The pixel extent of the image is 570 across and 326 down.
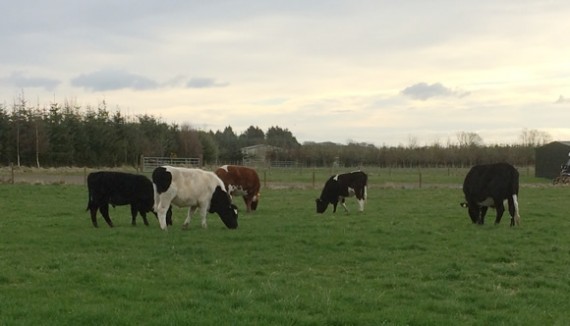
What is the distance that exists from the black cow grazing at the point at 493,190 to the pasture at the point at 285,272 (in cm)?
55

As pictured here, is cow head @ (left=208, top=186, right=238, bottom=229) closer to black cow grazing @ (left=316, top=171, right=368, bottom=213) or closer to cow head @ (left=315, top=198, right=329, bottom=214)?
cow head @ (left=315, top=198, right=329, bottom=214)

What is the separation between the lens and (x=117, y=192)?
1577 cm

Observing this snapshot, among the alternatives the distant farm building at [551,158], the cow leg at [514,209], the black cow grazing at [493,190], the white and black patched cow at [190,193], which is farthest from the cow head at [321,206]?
the distant farm building at [551,158]

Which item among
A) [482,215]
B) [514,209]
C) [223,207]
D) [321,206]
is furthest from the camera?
[321,206]

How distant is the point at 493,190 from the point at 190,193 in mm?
8473

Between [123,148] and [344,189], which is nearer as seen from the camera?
[344,189]

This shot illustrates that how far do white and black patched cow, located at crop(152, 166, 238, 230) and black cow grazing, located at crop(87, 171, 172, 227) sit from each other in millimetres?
1461

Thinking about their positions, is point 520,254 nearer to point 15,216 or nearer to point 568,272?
point 568,272

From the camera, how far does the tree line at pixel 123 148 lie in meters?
62.6

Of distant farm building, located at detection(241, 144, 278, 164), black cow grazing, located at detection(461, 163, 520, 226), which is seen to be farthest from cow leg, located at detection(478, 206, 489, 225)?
distant farm building, located at detection(241, 144, 278, 164)

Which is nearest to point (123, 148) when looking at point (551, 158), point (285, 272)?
point (551, 158)

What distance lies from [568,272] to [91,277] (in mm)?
7941

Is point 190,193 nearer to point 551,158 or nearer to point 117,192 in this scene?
point 117,192

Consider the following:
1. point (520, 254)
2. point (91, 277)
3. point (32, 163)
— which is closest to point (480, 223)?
point (520, 254)
